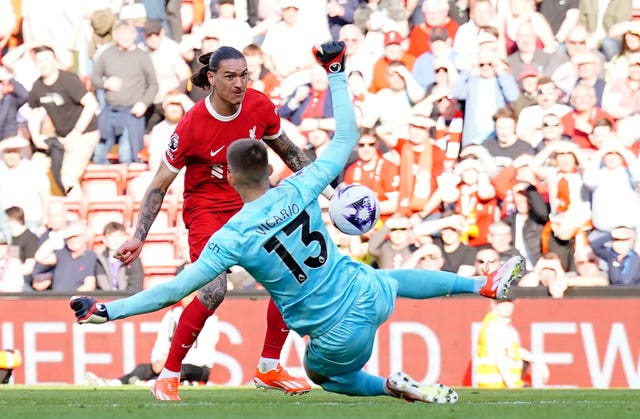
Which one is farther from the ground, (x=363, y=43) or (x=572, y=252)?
(x=363, y=43)

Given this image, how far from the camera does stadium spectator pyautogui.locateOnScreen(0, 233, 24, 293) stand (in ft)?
48.6

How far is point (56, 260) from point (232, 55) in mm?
6400

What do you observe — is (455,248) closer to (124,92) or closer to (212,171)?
(124,92)

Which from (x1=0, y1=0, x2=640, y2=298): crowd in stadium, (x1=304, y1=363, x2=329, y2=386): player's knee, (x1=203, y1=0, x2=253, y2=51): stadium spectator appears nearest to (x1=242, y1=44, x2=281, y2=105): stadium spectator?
(x1=0, y1=0, x2=640, y2=298): crowd in stadium

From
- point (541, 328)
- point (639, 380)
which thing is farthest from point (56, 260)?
point (639, 380)

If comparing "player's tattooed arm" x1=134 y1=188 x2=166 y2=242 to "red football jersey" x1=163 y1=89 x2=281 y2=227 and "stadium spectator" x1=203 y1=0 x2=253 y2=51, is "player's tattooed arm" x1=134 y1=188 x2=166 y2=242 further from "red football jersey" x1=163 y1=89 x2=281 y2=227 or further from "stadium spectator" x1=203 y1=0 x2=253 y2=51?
"stadium spectator" x1=203 y1=0 x2=253 y2=51

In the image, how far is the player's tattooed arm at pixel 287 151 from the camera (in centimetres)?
967

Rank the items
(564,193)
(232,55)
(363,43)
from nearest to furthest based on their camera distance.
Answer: (232,55) → (564,193) → (363,43)

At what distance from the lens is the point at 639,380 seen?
13.5 m

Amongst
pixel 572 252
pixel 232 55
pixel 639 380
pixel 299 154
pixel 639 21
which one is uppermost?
pixel 639 21

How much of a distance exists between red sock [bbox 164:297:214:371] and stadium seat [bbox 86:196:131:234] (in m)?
5.98

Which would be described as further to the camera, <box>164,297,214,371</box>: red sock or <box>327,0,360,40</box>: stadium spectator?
<box>327,0,360,40</box>: stadium spectator

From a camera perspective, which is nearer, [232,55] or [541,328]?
[232,55]

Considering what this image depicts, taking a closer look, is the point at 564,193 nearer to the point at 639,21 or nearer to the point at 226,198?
the point at 639,21
